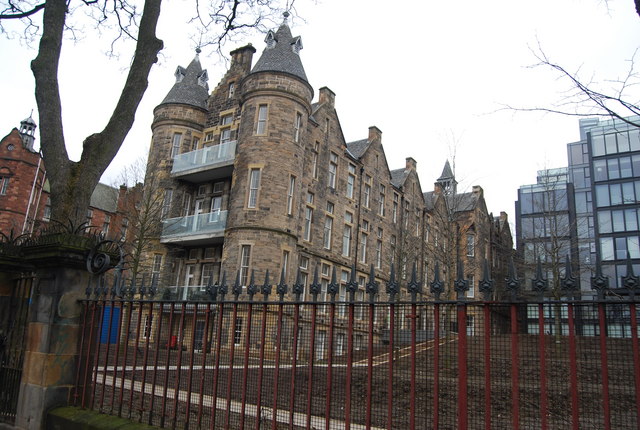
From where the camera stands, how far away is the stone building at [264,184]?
76.3 ft

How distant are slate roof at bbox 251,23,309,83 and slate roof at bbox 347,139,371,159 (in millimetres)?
9269

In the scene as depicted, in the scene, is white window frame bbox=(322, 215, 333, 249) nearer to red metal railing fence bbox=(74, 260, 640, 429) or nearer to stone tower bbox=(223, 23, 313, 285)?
stone tower bbox=(223, 23, 313, 285)

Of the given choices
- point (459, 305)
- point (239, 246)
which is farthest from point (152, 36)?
point (239, 246)

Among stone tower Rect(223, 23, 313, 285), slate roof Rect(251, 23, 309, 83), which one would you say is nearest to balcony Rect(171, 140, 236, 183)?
stone tower Rect(223, 23, 313, 285)

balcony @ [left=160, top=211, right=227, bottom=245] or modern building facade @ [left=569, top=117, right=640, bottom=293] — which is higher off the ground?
modern building facade @ [left=569, top=117, right=640, bottom=293]

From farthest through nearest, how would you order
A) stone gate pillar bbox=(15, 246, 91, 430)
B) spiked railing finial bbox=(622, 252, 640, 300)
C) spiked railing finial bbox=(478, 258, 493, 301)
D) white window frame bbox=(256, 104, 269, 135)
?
white window frame bbox=(256, 104, 269, 135)
stone gate pillar bbox=(15, 246, 91, 430)
spiked railing finial bbox=(478, 258, 493, 301)
spiked railing finial bbox=(622, 252, 640, 300)

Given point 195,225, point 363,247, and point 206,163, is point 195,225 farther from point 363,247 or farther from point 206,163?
point 363,247

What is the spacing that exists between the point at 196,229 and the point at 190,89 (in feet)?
32.2

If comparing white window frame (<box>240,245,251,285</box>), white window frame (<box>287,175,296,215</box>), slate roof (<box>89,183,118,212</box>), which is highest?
slate roof (<box>89,183,118,212</box>)

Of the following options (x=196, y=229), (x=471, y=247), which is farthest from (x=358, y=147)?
(x=196, y=229)

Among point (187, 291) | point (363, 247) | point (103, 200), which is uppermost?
point (103, 200)

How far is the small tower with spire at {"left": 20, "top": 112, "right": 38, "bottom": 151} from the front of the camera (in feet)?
150

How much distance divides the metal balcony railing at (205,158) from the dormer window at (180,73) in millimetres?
6075

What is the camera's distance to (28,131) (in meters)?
47.5
